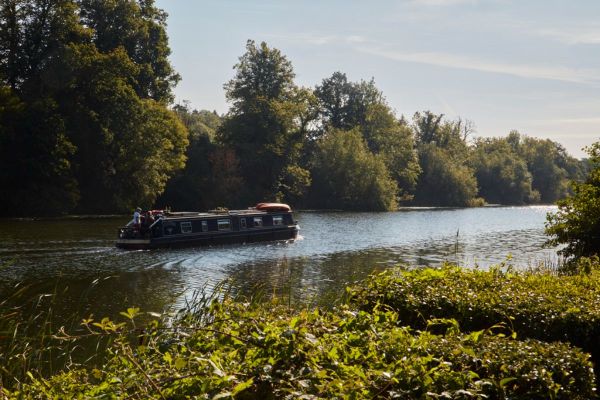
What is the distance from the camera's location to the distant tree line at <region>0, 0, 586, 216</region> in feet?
154

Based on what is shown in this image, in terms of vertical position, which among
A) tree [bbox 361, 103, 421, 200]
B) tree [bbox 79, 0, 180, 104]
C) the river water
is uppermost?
tree [bbox 79, 0, 180, 104]

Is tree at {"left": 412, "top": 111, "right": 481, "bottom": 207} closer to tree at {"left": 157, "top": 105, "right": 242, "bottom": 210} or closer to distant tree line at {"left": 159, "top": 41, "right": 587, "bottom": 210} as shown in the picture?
distant tree line at {"left": 159, "top": 41, "right": 587, "bottom": 210}

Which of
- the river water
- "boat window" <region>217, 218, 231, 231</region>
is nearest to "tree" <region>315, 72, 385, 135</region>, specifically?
the river water

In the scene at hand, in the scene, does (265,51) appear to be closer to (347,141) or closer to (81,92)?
(347,141)

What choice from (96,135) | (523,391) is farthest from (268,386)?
(96,135)

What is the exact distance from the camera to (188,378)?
375cm

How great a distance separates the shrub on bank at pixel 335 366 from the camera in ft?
12.2

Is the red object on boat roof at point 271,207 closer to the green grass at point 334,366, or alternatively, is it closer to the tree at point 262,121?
the tree at point 262,121

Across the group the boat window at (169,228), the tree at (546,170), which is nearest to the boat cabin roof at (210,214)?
the boat window at (169,228)

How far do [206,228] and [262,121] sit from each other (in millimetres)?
34303

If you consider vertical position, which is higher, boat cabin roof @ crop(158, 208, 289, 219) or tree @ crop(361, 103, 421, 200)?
tree @ crop(361, 103, 421, 200)

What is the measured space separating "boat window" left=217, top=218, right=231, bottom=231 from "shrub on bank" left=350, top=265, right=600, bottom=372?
2812 centimetres

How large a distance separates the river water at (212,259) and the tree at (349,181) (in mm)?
24007

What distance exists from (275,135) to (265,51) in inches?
386
